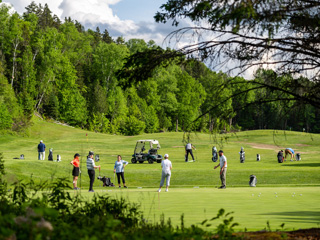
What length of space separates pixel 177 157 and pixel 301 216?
42.7 m

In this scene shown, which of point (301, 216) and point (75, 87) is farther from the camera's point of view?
point (75, 87)

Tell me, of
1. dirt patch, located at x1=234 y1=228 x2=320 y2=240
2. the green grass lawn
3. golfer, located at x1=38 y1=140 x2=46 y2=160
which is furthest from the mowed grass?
golfer, located at x1=38 y1=140 x2=46 y2=160

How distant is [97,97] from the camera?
104375 mm

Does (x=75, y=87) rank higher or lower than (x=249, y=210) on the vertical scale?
higher

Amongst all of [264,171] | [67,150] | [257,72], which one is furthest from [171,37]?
[67,150]

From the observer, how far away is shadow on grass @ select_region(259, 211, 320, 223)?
1369cm

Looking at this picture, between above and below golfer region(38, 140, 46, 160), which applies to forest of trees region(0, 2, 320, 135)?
above

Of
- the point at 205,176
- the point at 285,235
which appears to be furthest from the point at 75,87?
the point at 285,235

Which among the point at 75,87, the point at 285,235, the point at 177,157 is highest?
the point at 75,87

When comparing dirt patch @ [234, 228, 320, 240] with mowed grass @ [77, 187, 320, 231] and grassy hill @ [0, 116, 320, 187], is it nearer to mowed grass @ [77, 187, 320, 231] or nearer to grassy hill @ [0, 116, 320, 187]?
mowed grass @ [77, 187, 320, 231]

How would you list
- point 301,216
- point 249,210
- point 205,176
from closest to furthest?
point 301,216, point 249,210, point 205,176

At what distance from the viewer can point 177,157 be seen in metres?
57.2

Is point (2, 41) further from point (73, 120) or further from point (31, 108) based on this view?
point (73, 120)

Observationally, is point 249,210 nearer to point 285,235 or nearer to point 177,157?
point 285,235
